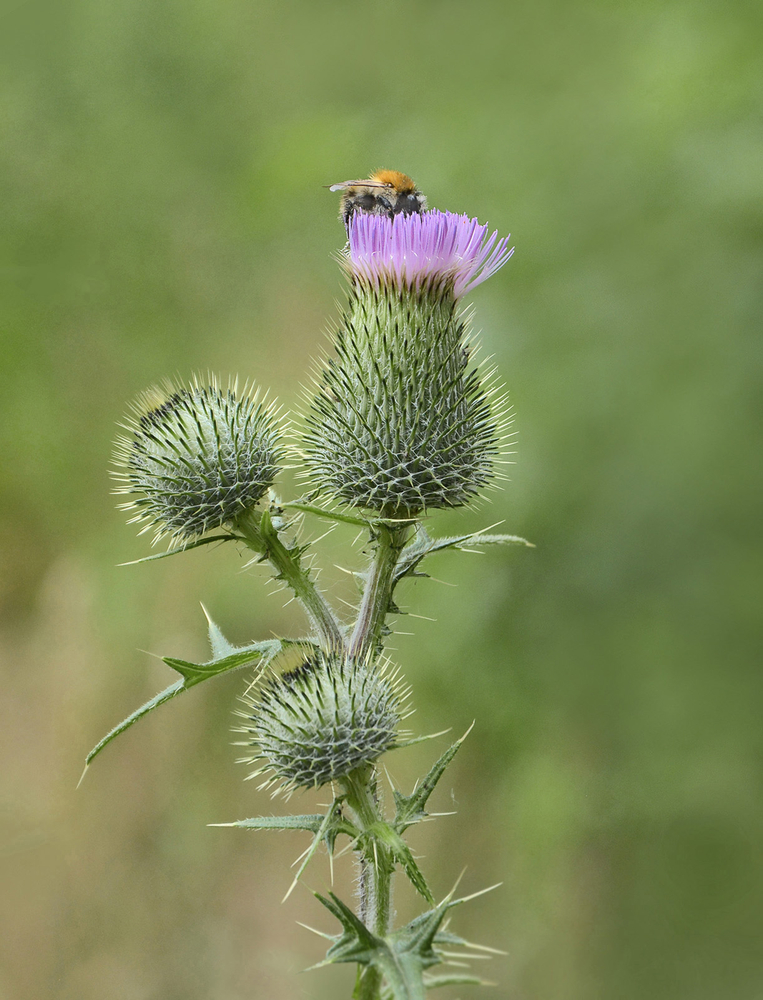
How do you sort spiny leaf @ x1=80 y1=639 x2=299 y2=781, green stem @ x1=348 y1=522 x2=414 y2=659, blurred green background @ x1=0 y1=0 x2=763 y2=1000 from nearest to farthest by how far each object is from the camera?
1. spiny leaf @ x1=80 y1=639 x2=299 y2=781
2. green stem @ x1=348 y1=522 x2=414 y2=659
3. blurred green background @ x1=0 y1=0 x2=763 y2=1000

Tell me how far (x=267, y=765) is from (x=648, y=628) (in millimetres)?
2583

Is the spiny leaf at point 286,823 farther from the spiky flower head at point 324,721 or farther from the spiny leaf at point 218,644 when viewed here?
the spiny leaf at point 218,644

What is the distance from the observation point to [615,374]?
4.59m

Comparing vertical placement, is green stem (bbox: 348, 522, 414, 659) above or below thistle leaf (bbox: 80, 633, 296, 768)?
above

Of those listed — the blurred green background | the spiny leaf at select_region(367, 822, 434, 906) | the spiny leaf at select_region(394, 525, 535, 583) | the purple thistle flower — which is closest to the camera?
the spiny leaf at select_region(367, 822, 434, 906)

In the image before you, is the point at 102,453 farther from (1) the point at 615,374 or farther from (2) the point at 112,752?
(1) the point at 615,374

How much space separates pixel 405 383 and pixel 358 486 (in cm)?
38

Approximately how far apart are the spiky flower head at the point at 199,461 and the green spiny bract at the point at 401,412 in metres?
0.20

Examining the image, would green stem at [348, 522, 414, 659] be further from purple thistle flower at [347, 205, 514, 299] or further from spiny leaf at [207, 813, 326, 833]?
purple thistle flower at [347, 205, 514, 299]

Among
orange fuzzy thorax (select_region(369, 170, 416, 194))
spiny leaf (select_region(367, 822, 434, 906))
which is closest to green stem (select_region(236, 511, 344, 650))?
spiny leaf (select_region(367, 822, 434, 906))

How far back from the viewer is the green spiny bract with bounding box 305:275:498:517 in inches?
112

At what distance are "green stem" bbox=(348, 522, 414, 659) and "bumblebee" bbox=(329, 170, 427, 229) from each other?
124cm

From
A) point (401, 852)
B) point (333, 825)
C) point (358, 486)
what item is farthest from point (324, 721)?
point (358, 486)

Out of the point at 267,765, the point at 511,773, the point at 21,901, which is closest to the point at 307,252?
the point at 511,773
